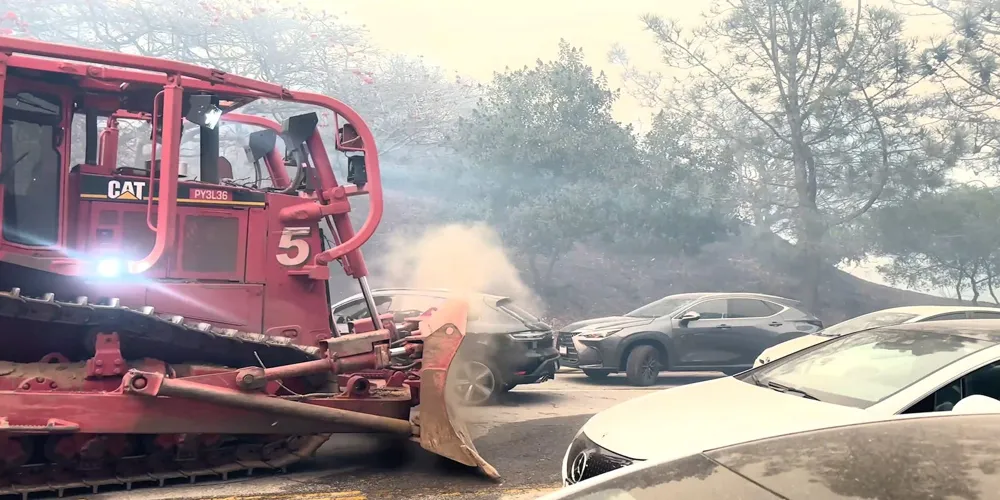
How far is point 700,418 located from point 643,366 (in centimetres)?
800

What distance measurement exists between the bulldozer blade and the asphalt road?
9.7 inches

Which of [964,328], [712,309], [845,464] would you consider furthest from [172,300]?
[712,309]

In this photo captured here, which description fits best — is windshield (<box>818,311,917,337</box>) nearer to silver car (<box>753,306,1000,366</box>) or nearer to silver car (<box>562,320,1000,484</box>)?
silver car (<box>753,306,1000,366</box>)

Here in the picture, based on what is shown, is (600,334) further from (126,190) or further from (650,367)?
(126,190)

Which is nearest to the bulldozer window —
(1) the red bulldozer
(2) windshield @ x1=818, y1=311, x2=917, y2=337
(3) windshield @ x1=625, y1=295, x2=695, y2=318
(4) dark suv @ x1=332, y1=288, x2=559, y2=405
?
Answer: (1) the red bulldozer

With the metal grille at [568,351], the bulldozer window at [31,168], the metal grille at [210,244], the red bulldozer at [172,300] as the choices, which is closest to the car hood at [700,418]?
the red bulldozer at [172,300]

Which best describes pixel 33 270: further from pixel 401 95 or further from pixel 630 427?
pixel 401 95

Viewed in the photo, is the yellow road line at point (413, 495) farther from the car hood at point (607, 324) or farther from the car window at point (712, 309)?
the car window at point (712, 309)

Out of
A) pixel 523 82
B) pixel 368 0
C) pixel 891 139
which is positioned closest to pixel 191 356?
pixel 523 82

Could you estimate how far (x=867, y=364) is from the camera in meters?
4.73

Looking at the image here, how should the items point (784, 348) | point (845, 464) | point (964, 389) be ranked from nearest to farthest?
point (845, 464) < point (964, 389) < point (784, 348)

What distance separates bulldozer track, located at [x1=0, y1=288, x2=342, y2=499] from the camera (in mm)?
5105

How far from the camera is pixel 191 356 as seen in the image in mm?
5797

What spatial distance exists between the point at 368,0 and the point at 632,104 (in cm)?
1253
